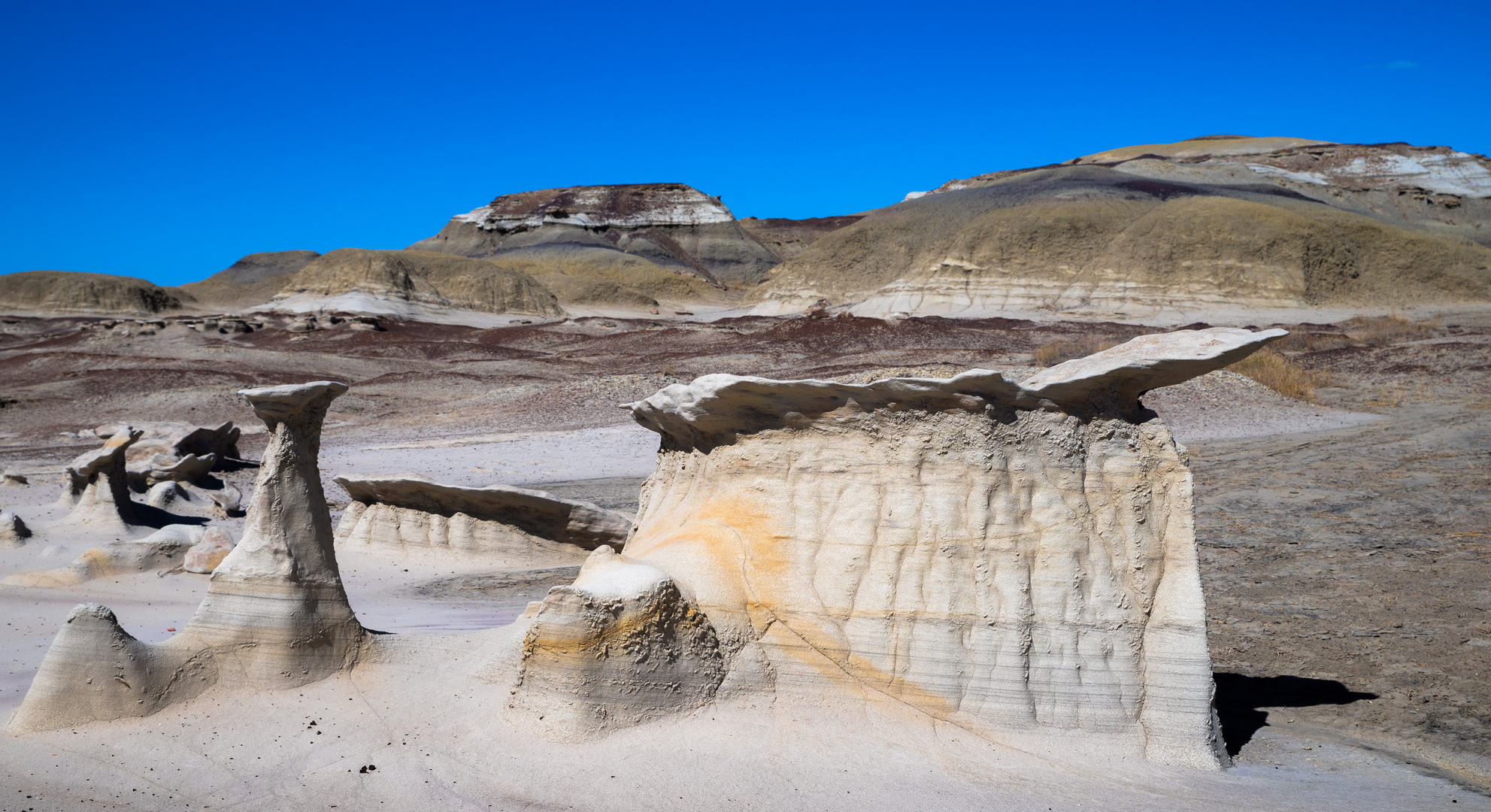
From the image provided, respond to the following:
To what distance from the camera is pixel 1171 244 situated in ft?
136

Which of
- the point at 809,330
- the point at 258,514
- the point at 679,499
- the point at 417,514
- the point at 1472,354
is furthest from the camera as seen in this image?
the point at 809,330

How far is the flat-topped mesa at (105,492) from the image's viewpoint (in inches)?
328

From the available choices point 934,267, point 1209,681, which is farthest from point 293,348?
point 1209,681

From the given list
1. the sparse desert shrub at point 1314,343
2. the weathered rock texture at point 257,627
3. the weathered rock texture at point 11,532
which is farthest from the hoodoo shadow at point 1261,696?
the sparse desert shrub at point 1314,343

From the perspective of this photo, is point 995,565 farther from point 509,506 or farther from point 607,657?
point 509,506

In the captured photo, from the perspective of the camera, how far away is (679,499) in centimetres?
507

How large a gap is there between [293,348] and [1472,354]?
29813 millimetres

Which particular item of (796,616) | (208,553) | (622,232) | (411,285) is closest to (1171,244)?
(411,285)

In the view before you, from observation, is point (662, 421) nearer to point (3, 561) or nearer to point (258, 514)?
point (258, 514)

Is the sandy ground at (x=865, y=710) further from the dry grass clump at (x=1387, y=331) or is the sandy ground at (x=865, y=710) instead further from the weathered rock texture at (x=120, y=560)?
the dry grass clump at (x=1387, y=331)

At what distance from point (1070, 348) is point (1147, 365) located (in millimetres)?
18981

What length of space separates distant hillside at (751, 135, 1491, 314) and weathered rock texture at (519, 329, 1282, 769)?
37103mm

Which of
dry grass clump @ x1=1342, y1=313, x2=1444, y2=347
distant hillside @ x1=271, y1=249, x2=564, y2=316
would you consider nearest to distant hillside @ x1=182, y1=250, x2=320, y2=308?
distant hillside @ x1=271, y1=249, x2=564, y2=316

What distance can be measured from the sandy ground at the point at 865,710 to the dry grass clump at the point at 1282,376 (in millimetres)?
1860
